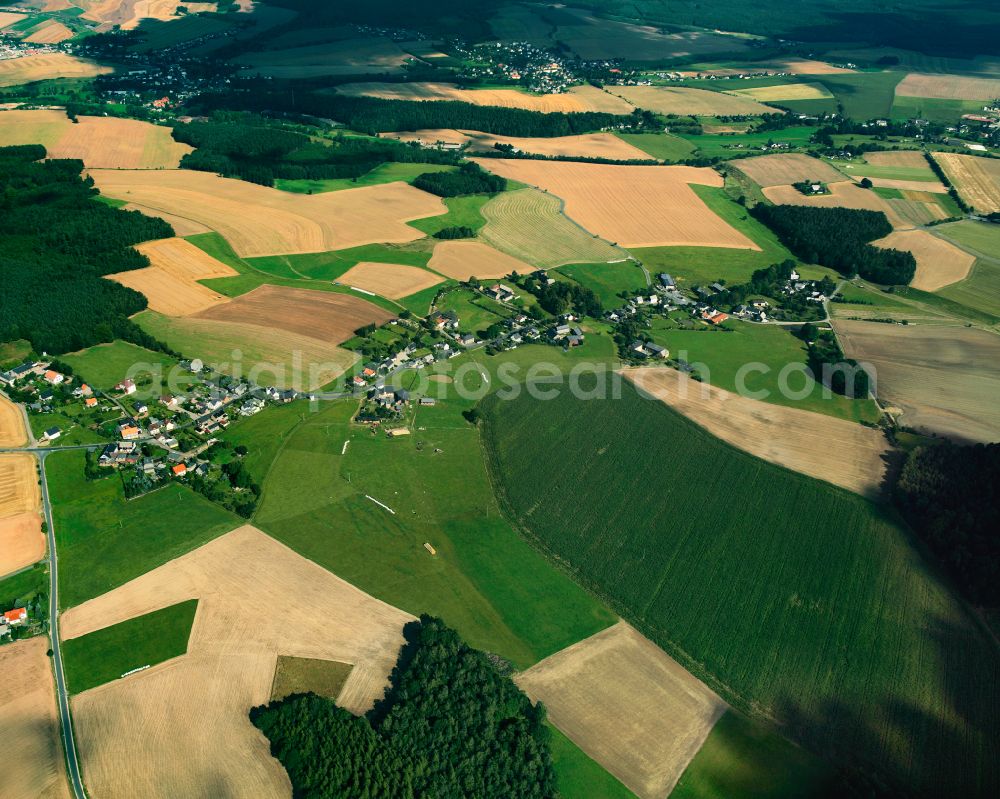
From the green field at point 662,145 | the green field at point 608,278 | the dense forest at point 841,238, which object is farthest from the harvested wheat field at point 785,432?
the green field at point 662,145

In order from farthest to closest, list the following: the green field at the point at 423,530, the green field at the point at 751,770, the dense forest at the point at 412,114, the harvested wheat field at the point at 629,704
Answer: the dense forest at the point at 412,114
the green field at the point at 423,530
the harvested wheat field at the point at 629,704
the green field at the point at 751,770

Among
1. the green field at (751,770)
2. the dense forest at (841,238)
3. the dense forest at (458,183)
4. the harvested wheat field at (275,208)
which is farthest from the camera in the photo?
the dense forest at (458,183)

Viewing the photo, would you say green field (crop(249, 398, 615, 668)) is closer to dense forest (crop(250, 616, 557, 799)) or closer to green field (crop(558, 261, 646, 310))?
dense forest (crop(250, 616, 557, 799))

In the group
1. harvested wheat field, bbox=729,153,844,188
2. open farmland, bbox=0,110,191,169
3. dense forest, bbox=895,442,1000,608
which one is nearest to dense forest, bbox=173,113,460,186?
open farmland, bbox=0,110,191,169

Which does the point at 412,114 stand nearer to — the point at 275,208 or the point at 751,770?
the point at 275,208

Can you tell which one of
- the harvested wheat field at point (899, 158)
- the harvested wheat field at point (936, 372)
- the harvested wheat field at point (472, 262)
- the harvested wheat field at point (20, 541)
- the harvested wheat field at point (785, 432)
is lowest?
the harvested wheat field at point (20, 541)

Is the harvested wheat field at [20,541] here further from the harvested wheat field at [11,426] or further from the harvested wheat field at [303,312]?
the harvested wheat field at [303,312]
